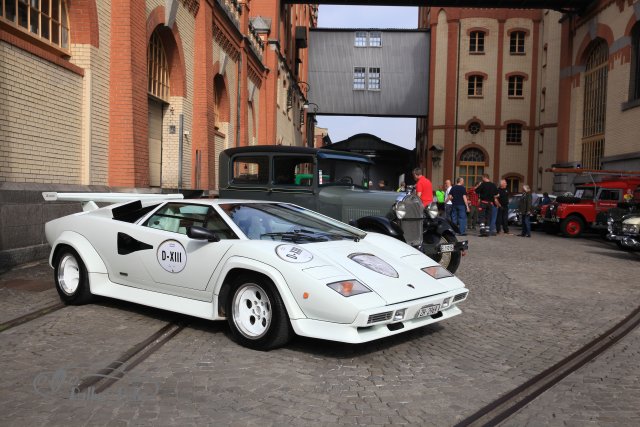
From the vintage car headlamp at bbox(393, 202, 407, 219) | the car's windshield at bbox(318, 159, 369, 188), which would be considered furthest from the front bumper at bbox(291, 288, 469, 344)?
the car's windshield at bbox(318, 159, 369, 188)

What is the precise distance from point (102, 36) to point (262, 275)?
26.1 ft

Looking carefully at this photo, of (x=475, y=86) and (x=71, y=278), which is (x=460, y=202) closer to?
(x=71, y=278)

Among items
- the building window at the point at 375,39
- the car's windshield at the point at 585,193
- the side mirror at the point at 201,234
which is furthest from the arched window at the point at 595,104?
the side mirror at the point at 201,234

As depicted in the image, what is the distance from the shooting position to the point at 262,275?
4422 millimetres

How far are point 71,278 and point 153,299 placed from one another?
4.30 ft

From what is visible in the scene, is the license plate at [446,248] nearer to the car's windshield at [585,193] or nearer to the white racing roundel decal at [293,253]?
the white racing roundel decal at [293,253]

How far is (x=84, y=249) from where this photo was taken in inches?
228

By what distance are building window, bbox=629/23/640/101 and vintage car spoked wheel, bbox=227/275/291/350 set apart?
21.1 m

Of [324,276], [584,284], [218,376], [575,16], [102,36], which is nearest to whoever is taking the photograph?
[218,376]

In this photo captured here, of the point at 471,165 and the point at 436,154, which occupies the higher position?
the point at 436,154

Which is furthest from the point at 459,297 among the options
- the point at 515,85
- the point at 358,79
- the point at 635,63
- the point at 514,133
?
the point at 358,79

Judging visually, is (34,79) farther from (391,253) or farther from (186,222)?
(391,253)

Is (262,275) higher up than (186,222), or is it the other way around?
(186,222)

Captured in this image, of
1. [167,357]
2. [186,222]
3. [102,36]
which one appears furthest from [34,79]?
[167,357]
